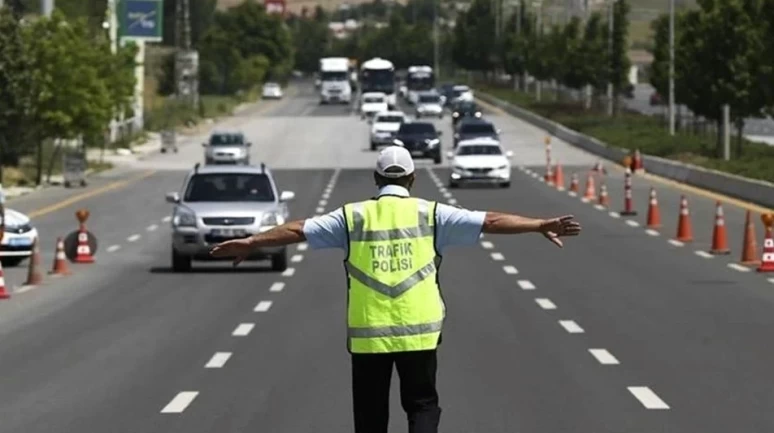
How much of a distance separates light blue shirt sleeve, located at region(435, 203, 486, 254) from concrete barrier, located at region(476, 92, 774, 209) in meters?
35.7

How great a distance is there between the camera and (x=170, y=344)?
19.5 meters

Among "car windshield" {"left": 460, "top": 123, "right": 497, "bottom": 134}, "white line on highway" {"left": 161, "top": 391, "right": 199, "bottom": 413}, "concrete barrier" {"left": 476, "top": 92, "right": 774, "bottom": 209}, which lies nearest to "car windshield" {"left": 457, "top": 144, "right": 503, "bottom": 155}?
"concrete barrier" {"left": 476, "top": 92, "right": 774, "bottom": 209}

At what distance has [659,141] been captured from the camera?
73250mm

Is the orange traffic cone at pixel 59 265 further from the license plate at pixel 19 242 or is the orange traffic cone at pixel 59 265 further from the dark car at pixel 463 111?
the dark car at pixel 463 111

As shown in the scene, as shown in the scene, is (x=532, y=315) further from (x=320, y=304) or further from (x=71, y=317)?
(x=71, y=317)

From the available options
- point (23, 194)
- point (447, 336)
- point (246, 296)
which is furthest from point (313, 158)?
point (447, 336)

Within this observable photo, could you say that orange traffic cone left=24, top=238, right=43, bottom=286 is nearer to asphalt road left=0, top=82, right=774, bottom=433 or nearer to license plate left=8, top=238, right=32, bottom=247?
asphalt road left=0, top=82, right=774, bottom=433

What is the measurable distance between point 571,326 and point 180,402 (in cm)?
688

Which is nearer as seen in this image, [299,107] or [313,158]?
[313,158]

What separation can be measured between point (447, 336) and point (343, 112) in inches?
4366

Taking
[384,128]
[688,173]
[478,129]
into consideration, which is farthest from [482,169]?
[384,128]

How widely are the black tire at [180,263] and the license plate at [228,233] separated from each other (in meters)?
1.00

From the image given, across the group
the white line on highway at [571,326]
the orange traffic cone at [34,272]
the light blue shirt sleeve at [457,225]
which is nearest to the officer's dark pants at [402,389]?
the light blue shirt sleeve at [457,225]

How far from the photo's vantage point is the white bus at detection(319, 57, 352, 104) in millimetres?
147125
